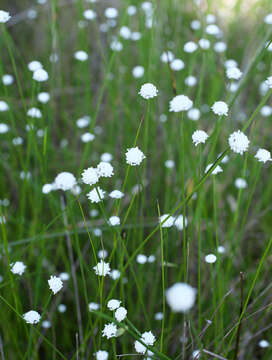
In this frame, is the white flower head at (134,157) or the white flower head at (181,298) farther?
the white flower head at (134,157)

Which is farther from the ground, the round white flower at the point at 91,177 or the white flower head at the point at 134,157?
the white flower head at the point at 134,157

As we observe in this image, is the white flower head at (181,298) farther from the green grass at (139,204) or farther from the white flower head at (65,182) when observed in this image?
the white flower head at (65,182)

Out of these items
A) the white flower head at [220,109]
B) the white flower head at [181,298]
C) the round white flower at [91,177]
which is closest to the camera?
the white flower head at [181,298]

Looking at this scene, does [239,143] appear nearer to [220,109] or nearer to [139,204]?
[220,109]

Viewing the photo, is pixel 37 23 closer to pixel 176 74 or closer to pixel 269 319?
pixel 176 74

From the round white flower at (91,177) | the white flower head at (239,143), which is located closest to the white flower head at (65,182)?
the round white flower at (91,177)

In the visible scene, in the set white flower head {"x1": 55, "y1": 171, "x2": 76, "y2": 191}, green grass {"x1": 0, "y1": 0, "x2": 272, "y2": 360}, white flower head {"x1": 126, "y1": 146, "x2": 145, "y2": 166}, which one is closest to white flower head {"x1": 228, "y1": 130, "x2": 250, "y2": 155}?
green grass {"x1": 0, "y1": 0, "x2": 272, "y2": 360}

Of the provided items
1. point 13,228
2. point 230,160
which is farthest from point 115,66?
point 13,228

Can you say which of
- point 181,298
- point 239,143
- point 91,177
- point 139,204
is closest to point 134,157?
point 91,177

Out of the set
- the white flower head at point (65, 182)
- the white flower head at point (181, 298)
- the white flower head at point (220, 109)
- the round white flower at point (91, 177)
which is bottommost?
the white flower head at point (181, 298)
